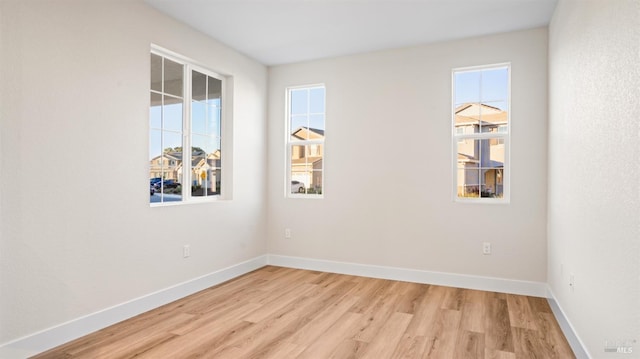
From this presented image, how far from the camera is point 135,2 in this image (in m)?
3.17

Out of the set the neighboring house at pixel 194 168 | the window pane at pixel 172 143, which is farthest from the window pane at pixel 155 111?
the neighboring house at pixel 194 168

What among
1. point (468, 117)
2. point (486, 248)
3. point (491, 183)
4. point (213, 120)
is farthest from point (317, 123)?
point (486, 248)

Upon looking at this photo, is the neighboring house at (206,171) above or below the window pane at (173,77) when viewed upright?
below

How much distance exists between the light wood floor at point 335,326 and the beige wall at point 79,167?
0.40m

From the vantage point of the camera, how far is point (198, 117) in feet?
13.4

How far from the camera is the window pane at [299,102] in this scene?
5039 mm

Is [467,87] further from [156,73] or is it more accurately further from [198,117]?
[156,73]

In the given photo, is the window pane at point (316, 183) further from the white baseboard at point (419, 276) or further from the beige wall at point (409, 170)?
the white baseboard at point (419, 276)

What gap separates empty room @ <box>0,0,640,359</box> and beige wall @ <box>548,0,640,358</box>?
0.07 feet

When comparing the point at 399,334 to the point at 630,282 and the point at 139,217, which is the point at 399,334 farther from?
the point at 139,217

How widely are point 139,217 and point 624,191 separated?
3.37 meters

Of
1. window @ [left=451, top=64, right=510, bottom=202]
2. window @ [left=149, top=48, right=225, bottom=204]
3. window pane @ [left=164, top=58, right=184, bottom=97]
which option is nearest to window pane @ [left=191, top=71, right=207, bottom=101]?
window @ [left=149, top=48, right=225, bottom=204]

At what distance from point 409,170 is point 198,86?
260 centimetres

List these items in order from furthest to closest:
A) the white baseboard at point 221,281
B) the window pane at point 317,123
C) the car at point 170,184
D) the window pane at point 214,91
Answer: the window pane at point 317,123 → the window pane at point 214,91 → the car at point 170,184 → the white baseboard at point 221,281
